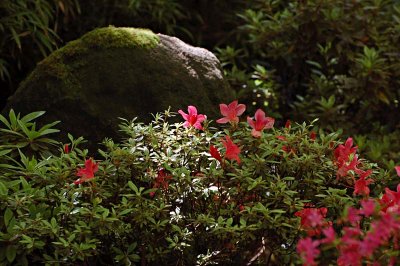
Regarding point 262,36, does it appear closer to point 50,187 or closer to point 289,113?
point 289,113

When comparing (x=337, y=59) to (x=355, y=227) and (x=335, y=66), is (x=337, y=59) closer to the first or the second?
(x=335, y=66)

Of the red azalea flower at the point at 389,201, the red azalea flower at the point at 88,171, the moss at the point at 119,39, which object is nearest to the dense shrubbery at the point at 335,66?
the moss at the point at 119,39

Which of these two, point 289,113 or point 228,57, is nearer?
point 289,113

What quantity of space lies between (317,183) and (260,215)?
0.31 metres

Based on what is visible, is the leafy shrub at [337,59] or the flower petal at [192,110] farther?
the leafy shrub at [337,59]

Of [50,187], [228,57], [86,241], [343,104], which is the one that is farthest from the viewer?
[228,57]

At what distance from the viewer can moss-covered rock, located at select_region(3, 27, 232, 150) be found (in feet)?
12.4

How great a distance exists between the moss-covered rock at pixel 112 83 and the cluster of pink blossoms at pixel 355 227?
1361mm

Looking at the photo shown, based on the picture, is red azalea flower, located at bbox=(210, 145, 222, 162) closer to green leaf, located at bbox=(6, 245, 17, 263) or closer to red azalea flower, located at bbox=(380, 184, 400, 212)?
red azalea flower, located at bbox=(380, 184, 400, 212)

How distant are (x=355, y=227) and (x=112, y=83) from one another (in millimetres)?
2236

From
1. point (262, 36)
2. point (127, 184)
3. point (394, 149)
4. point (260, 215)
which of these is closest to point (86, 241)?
point (127, 184)

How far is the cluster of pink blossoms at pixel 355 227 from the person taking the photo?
1527 mm

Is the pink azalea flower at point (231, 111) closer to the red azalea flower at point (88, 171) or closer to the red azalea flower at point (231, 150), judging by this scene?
the red azalea flower at point (231, 150)

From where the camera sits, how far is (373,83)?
480 cm
